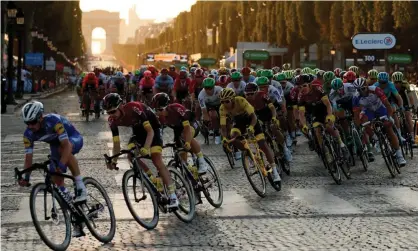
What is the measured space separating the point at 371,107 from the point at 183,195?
5992mm

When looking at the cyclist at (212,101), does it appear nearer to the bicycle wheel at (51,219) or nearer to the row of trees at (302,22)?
the bicycle wheel at (51,219)

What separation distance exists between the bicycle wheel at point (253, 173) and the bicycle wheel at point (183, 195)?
1962mm

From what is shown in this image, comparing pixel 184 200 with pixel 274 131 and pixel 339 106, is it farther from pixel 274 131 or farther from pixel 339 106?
pixel 339 106

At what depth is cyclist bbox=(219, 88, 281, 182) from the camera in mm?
12906

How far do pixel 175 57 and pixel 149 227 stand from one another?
107929mm

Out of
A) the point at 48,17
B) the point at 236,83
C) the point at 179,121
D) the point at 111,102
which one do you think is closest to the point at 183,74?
the point at 236,83

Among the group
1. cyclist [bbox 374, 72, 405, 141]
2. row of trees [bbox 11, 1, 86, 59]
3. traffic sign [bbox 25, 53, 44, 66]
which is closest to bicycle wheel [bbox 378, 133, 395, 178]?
cyclist [bbox 374, 72, 405, 141]

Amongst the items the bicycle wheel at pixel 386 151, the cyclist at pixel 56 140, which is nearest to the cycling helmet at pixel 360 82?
the bicycle wheel at pixel 386 151

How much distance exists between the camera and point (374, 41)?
3353 cm

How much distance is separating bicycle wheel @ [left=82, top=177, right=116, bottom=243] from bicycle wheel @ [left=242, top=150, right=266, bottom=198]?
350cm

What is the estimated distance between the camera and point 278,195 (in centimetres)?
1312

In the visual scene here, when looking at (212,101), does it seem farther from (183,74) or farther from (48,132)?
(48,132)

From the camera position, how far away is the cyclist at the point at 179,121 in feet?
37.2

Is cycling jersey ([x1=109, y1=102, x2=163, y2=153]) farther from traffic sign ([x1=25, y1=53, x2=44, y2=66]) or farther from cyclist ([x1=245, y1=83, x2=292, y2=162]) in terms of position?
traffic sign ([x1=25, y1=53, x2=44, y2=66])
